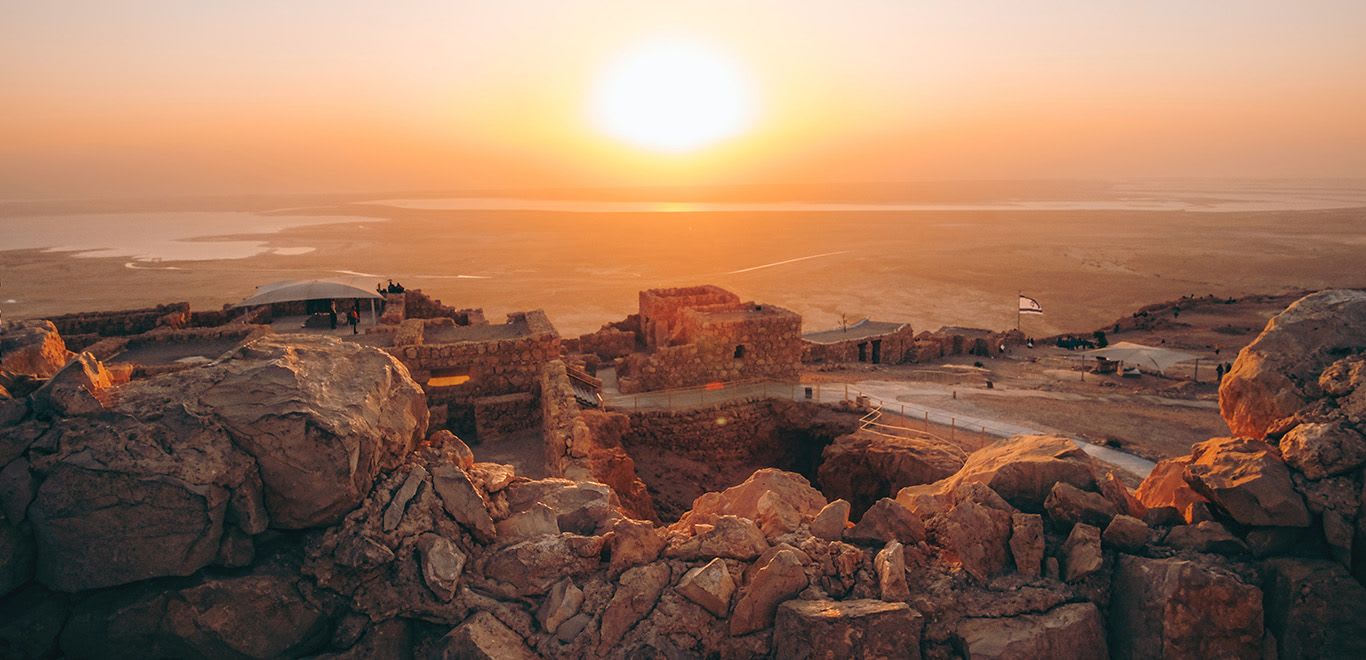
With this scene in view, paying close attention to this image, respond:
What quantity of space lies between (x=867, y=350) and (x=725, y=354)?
11.9 metres

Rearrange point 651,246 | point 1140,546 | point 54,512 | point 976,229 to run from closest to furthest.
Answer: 1. point 54,512
2. point 1140,546
3. point 651,246
4. point 976,229

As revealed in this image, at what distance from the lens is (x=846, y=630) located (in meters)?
3.98

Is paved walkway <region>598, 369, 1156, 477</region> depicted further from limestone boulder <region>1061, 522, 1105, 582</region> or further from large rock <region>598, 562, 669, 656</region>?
large rock <region>598, 562, 669, 656</region>

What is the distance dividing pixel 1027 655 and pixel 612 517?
2745mm

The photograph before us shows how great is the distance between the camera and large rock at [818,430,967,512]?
11.9 metres

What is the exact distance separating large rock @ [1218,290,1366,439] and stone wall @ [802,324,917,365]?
20.2 meters

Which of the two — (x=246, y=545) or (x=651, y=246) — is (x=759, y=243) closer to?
(x=651, y=246)

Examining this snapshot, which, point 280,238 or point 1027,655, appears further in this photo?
point 280,238

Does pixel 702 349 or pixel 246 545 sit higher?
pixel 246 545

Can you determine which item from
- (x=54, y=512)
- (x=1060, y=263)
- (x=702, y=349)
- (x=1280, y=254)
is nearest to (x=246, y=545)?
(x=54, y=512)

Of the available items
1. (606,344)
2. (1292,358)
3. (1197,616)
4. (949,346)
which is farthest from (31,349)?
(949,346)

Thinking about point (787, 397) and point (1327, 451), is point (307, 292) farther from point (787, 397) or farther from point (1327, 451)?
point (1327, 451)

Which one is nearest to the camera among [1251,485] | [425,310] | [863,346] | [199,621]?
[199,621]

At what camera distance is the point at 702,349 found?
16188 millimetres
